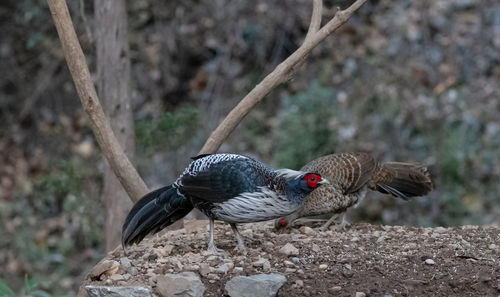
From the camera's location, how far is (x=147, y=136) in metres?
5.77

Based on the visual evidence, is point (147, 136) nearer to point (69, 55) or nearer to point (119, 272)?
point (69, 55)

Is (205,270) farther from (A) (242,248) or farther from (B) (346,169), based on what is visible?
(B) (346,169)

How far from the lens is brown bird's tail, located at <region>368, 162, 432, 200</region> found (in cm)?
480

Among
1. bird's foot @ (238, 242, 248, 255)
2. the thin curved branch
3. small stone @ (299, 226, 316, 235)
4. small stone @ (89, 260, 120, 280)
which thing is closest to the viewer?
small stone @ (89, 260, 120, 280)

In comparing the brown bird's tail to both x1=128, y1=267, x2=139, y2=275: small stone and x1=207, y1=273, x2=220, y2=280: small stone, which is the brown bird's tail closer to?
x1=207, y1=273, x2=220, y2=280: small stone

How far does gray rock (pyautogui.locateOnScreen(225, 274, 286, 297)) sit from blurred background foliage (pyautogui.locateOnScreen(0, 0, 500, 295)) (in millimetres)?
3433

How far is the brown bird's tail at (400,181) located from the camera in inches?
189

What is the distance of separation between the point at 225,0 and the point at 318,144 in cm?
242

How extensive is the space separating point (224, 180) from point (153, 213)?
509mm

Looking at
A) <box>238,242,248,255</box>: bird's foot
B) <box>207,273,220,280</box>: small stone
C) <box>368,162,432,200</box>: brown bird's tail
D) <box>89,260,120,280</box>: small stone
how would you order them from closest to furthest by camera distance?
<box>207,273,220,280</box>: small stone < <box>89,260,120,280</box>: small stone < <box>238,242,248,255</box>: bird's foot < <box>368,162,432,200</box>: brown bird's tail

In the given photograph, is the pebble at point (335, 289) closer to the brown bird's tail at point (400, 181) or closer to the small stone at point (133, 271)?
the small stone at point (133, 271)

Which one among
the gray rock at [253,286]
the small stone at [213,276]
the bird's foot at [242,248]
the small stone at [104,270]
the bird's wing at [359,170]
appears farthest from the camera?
the bird's wing at [359,170]

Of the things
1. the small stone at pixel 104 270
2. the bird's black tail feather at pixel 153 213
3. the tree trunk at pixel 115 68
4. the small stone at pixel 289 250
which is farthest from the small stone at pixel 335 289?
the tree trunk at pixel 115 68

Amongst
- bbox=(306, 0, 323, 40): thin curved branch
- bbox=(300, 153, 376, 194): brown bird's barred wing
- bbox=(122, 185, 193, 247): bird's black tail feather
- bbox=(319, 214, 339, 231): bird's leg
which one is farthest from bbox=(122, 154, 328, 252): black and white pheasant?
bbox=(306, 0, 323, 40): thin curved branch
